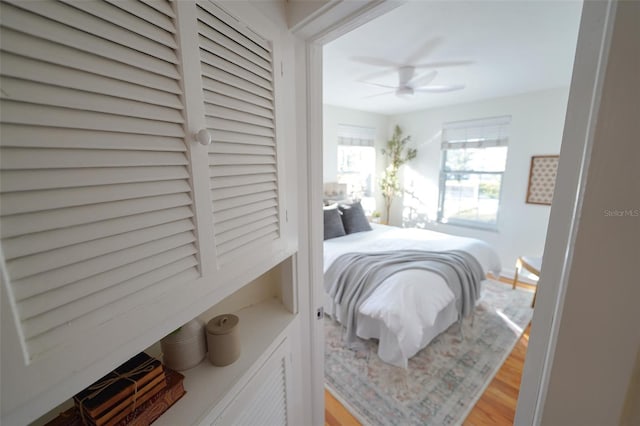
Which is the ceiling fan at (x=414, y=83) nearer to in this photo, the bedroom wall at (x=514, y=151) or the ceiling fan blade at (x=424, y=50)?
the ceiling fan blade at (x=424, y=50)

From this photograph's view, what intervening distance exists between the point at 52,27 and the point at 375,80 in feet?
8.89

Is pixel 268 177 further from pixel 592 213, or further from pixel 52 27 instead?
pixel 592 213

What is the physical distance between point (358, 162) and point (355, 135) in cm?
44

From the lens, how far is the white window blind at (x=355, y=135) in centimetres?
384

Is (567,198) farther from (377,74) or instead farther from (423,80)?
(423,80)

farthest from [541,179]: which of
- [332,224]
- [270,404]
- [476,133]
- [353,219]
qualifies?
[270,404]

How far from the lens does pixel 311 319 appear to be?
1.18 m

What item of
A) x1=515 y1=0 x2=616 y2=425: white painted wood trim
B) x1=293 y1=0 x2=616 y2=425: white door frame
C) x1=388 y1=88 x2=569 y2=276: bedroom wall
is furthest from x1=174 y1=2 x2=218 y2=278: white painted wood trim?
x1=388 y1=88 x2=569 y2=276: bedroom wall

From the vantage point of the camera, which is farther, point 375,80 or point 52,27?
point 375,80

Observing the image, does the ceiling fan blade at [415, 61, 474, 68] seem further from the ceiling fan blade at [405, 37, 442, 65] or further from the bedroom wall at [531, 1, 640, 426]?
the bedroom wall at [531, 1, 640, 426]

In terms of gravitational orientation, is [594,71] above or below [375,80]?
below

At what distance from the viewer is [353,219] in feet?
10.7

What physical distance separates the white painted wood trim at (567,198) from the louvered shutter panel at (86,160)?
73 cm

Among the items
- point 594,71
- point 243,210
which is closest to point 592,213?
point 594,71
